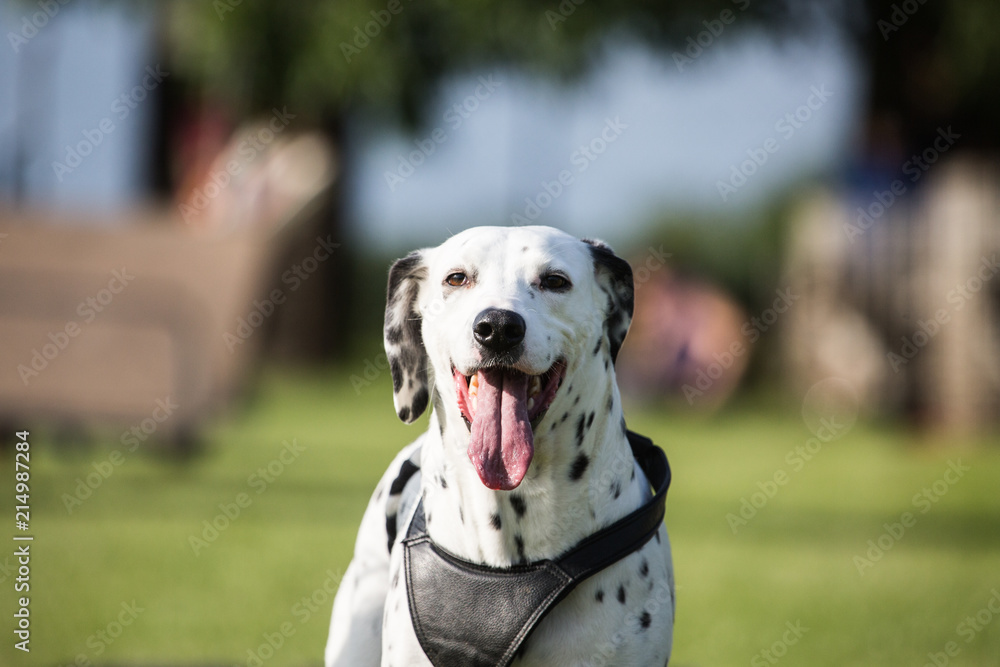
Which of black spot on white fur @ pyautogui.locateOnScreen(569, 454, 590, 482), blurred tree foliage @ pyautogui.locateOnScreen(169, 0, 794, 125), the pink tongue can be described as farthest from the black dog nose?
blurred tree foliage @ pyautogui.locateOnScreen(169, 0, 794, 125)

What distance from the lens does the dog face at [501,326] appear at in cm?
261

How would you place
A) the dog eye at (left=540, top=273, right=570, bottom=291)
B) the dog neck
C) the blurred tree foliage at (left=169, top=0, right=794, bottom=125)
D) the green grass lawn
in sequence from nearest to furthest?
the dog neck
the dog eye at (left=540, top=273, right=570, bottom=291)
the green grass lawn
the blurred tree foliage at (left=169, top=0, right=794, bottom=125)

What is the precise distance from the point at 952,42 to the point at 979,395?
4.91 metres

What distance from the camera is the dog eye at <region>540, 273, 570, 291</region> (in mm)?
2830

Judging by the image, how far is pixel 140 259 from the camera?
31.2 feet

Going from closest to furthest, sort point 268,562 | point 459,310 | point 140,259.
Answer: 1. point 459,310
2. point 268,562
3. point 140,259

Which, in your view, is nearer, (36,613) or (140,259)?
(36,613)

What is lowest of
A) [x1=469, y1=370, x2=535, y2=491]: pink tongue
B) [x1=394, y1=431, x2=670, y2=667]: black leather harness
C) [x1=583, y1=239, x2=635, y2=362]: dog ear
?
[x1=394, y1=431, x2=670, y2=667]: black leather harness

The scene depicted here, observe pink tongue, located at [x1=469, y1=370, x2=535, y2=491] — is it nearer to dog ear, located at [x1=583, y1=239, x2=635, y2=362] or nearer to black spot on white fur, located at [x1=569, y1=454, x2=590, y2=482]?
black spot on white fur, located at [x1=569, y1=454, x2=590, y2=482]

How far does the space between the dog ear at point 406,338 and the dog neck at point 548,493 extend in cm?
26

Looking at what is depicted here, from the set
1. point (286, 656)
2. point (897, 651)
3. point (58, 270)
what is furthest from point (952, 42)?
point (286, 656)

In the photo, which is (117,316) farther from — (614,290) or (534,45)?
(614,290)

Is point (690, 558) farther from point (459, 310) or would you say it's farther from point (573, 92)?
point (573, 92)

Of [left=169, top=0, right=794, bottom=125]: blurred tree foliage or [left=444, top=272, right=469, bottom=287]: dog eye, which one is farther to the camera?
[left=169, top=0, right=794, bottom=125]: blurred tree foliage
